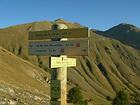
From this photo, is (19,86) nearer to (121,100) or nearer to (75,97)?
(75,97)

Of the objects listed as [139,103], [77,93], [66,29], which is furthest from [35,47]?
[139,103]

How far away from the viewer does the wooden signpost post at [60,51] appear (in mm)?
12258

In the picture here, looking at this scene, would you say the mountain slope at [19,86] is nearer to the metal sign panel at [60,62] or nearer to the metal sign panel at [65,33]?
the metal sign panel at [65,33]

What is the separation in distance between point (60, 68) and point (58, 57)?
0.38 metres

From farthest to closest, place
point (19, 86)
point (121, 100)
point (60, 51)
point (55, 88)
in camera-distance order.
→ 1. point (121, 100)
2. point (19, 86)
3. point (60, 51)
4. point (55, 88)

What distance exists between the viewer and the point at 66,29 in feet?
40.8

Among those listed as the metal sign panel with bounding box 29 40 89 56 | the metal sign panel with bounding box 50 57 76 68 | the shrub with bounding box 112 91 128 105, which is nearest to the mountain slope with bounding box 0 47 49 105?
the shrub with bounding box 112 91 128 105

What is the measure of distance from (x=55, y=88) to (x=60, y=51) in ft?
4.11

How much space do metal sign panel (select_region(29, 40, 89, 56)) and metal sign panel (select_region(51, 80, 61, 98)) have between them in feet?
3.21

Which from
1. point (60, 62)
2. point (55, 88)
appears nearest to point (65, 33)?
point (60, 62)

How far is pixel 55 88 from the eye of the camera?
→ 12398 mm

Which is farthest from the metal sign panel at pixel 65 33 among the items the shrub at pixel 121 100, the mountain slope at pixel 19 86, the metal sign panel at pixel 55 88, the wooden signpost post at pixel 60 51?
the shrub at pixel 121 100

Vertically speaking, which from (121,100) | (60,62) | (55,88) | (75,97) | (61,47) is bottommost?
(121,100)

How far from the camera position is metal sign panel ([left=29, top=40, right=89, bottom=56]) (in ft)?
40.2
